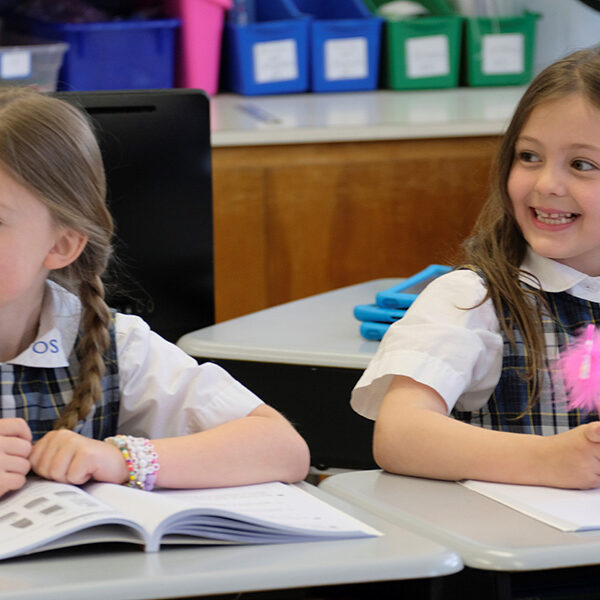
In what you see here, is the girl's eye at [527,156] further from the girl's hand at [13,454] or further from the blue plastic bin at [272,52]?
the blue plastic bin at [272,52]

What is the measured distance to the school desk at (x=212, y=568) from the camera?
88 cm

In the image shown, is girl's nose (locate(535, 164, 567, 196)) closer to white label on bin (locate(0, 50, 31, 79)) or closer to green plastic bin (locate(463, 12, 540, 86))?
white label on bin (locate(0, 50, 31, 79))

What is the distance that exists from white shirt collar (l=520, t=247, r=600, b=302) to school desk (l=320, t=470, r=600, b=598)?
13.6 inches

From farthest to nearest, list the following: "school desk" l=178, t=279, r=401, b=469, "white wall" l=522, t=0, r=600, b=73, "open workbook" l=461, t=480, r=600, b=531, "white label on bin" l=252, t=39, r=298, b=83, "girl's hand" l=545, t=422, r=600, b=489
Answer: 1. "white wall" l=522, t=0, r=600, b=73
2. "white label on bin" l=252, t=39, r=298, b=83
3. "school desk" l=178, t=279, r=401, b=469
4. "girl's hand" l=545, t=422, r=600, b=489
5. "open workbook" l=461, t=480, r=600, b=531

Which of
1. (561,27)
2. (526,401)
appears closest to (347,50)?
(561,27)

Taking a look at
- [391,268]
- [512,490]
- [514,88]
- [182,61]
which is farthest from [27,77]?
[512,490]

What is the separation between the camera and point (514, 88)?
11.6 feet

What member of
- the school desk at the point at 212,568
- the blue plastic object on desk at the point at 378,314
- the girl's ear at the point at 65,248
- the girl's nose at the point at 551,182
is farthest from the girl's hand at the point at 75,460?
the blue plastic object on desk at the point at 378,314

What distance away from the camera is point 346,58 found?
346cm

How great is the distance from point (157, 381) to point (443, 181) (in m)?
1.79

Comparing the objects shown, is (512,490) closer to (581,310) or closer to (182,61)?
(581,310)

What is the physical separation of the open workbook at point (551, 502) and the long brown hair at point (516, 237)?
0.23m

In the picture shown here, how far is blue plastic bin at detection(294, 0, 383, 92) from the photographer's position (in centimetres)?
340

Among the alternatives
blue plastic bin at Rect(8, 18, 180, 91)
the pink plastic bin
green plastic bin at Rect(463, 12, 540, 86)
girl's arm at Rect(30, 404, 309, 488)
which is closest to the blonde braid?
girl's arm at Rect(30, 404, 309, 488)
